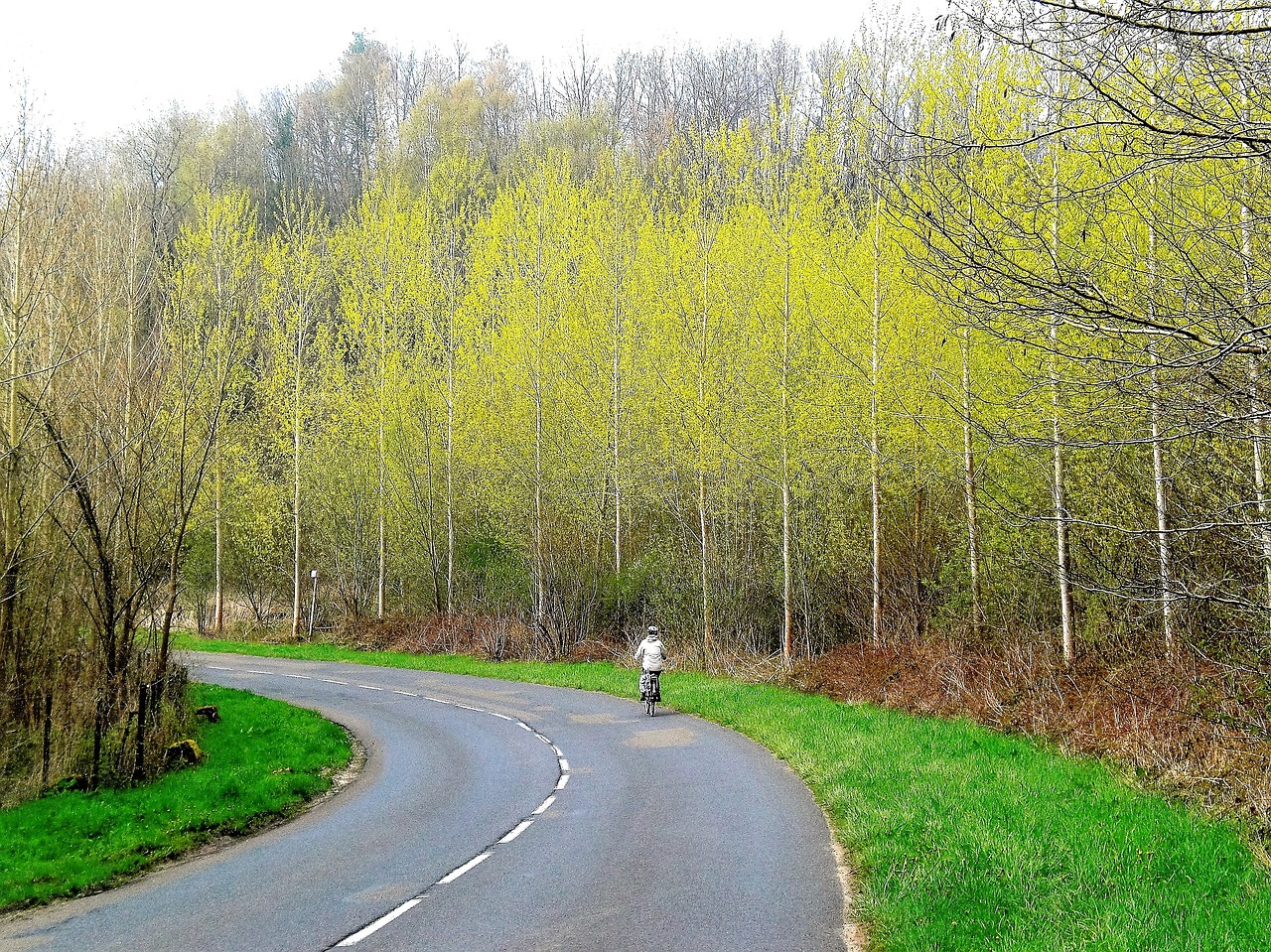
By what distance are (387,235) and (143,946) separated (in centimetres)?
3035

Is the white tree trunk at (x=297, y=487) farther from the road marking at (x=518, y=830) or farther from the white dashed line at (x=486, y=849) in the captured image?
the road marking at (x=518, y=830)

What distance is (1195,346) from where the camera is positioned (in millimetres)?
5758

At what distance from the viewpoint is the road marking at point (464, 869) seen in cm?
826

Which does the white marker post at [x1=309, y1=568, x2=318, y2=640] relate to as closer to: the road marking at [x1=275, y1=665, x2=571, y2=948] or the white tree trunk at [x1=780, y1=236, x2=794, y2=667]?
the road marking at [x1=275, y1=665, x2=571, y2=948]

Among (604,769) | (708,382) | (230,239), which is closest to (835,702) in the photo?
(604,769)

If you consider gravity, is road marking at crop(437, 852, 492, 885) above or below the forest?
below

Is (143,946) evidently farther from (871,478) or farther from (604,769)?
(871,478)

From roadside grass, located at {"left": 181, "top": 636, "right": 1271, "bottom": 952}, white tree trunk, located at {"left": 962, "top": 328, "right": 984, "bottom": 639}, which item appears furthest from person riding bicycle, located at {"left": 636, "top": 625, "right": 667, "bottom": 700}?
white tree trunk, located at {"left": 962, "top": 328, "right": 984, "bottom": 639}

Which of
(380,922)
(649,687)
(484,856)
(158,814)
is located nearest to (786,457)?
(649,687)

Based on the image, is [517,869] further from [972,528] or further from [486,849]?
[972,528]

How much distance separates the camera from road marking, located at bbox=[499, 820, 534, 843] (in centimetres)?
965

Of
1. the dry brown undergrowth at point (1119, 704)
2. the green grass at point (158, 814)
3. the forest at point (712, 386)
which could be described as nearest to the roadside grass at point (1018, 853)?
the dry brown undergrowth at point (1119, 704)

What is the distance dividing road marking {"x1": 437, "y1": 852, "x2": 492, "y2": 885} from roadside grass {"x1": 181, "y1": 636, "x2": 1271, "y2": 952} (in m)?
3.47

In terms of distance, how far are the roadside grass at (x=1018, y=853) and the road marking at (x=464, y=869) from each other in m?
3.47
